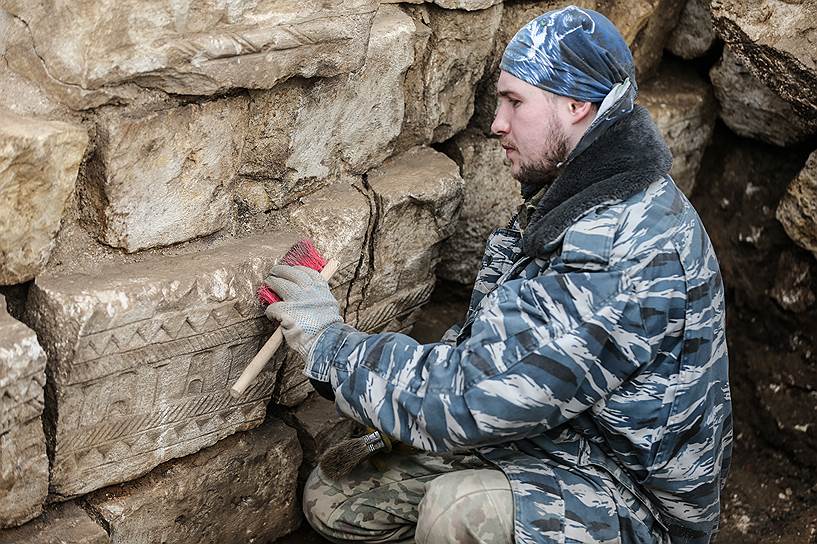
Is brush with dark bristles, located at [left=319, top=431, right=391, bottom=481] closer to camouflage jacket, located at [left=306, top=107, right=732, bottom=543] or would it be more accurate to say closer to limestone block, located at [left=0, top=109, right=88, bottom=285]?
camouflage jacket, located at [left=306, top=107, right=732, bottom=543]

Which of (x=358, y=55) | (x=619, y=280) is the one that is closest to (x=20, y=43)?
(x=358, y=55)

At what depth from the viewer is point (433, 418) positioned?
248 centimetres

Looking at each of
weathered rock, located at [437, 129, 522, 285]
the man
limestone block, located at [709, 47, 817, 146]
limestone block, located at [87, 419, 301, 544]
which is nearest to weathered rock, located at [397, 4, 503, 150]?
weathered rock, located at [437, 129, 522, 285]

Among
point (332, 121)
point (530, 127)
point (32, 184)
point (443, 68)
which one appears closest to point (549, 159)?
point (530, 127)

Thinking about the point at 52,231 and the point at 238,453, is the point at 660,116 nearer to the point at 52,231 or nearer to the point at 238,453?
the point at 238,453

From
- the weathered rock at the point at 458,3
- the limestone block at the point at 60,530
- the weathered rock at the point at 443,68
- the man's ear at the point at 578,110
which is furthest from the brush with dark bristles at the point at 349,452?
the weathered rock at the point at 458,3

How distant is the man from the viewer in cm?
245

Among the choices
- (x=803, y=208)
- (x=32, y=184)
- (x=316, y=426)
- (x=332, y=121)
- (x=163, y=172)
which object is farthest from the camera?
(x=803, y=208)

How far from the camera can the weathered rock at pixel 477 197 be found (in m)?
3.62

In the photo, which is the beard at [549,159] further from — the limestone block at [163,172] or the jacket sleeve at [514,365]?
the limestone block at [163,172]

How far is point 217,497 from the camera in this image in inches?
119

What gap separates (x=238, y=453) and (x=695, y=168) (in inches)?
80.6

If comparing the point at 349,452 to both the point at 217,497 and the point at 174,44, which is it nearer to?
the point at 217,497

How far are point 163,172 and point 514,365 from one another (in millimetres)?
935
